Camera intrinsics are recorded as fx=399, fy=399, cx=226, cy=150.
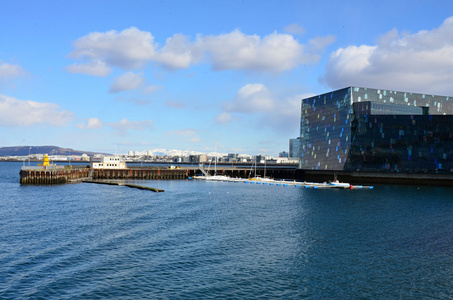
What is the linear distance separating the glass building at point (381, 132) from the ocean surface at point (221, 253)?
72.2 meters

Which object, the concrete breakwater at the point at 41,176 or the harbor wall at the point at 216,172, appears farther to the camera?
the harbor wall at the point at 216,172

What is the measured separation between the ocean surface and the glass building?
72.2 m

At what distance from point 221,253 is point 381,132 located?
116883 millimetres

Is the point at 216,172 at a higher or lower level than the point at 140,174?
A: higher

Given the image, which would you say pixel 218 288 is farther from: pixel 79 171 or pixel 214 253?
pixel 79 171

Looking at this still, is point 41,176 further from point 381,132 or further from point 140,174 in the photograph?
point 381,132

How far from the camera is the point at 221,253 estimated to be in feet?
122

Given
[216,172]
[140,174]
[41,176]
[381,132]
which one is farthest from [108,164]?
[381,132]

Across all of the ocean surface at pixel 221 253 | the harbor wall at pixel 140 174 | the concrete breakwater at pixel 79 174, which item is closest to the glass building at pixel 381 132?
the harbor wall at pixel 140 174

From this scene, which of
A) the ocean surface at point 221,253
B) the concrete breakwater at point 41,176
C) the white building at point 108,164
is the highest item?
the white building at point 108,164

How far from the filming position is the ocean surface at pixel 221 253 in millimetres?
28016

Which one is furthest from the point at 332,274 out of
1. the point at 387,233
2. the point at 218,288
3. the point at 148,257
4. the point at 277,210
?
the point at 277,210

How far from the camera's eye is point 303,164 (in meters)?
171

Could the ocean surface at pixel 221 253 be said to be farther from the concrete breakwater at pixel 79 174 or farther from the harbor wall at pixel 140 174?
the harbor wall at pixel 140 174
